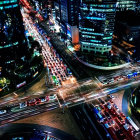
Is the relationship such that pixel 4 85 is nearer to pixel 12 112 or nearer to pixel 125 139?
pixel 12 112

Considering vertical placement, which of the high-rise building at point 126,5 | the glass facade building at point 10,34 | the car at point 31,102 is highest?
the high-rise building at point 126,5

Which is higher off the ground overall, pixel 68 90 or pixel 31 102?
pixel 68 90

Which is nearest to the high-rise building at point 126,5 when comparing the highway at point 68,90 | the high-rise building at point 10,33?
the highway at point 68,90

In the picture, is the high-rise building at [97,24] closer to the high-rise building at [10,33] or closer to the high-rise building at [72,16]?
the high-rise building at [72,16]

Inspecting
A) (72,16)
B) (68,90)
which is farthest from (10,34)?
(72,16)

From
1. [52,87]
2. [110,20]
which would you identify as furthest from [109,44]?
[52,87]

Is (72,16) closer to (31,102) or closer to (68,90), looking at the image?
(68,90)
